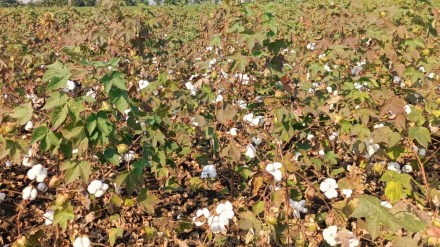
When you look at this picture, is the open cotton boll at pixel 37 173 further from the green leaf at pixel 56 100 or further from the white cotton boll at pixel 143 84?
the white cotton boll at pixel 143 84

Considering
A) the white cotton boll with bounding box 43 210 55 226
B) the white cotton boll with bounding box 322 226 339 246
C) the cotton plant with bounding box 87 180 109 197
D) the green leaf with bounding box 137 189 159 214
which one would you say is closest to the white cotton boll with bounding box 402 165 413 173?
the white cotton boll with bounding box 322 226 339 246

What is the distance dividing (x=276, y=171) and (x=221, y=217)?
1.05 feet

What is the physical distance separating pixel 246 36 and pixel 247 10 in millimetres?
503

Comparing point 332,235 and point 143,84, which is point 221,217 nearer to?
point 332,235

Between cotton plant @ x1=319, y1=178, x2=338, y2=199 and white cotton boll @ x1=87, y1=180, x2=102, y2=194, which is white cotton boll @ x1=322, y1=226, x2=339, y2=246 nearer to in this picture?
cotton plant @ x1=319, y1=178, x2=338, y2=199

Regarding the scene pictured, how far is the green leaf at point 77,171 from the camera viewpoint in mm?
1665

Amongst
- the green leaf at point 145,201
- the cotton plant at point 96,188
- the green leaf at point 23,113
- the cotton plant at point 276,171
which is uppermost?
the green leaf at point 23,113

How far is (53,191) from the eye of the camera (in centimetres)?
319

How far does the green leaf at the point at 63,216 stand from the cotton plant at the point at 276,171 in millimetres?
866

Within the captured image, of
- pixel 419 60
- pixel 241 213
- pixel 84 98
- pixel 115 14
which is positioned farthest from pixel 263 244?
pixel 115 14

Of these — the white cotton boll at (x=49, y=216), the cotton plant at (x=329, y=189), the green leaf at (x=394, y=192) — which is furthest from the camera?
the cotton plant at (x=329, y=189)

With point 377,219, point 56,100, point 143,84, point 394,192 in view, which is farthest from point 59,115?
point 143,84

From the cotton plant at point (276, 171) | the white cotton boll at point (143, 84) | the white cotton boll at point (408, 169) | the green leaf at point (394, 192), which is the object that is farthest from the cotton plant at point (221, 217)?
the white cotton boll at point (143, 84)

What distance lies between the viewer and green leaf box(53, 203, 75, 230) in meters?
1.68
